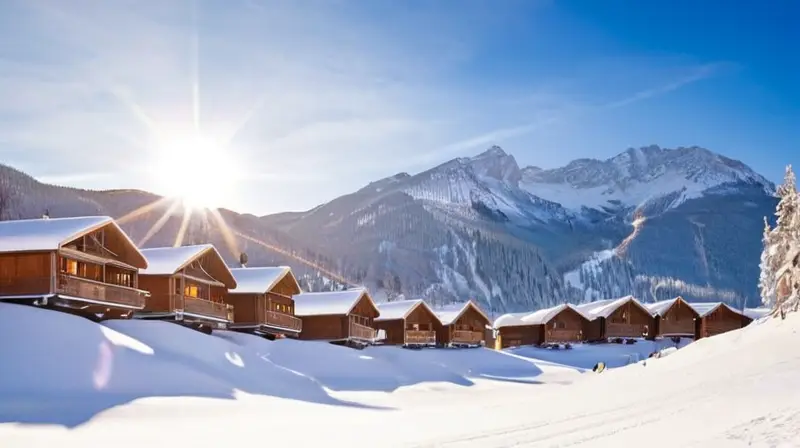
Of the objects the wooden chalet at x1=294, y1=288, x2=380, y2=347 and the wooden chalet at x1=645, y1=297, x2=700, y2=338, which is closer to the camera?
the wooden chalet at x1=294, y1=288, x2=380, y2=347

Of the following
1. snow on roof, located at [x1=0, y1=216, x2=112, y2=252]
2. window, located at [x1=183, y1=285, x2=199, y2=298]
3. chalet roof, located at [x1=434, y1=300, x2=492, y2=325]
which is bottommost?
chalet roof, located at [x1=434, y1=300, x2=492, y2=325]

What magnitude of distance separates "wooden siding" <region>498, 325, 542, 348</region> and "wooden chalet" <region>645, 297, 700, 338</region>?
13975 millimetres

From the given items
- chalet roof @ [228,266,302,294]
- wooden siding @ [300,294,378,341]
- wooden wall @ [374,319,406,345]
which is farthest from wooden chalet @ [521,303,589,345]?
chalet roof @ [228,266,302,294]

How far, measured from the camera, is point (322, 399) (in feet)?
128

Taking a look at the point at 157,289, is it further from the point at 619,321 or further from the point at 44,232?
the point at 619,321

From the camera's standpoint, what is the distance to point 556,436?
70.3 feet

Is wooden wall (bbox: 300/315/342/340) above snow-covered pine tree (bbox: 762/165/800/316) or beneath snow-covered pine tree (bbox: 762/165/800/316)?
beneath

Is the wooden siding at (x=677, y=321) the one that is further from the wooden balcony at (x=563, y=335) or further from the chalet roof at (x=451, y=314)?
the chalet roof at (x=451, y=314)

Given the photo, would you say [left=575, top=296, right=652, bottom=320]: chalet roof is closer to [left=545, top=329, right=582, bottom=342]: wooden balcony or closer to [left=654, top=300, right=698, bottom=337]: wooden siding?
[left=654, top=300, right=698, bottom=337]: wooden siding

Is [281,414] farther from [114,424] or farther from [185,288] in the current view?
[185,288]

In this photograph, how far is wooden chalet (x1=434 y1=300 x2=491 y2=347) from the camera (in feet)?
252

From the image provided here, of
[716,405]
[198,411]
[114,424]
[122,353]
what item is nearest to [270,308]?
[122,353]

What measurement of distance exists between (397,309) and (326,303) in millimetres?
10838

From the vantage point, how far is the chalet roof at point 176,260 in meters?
46.5
